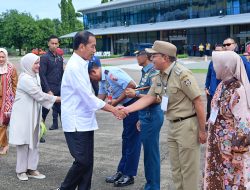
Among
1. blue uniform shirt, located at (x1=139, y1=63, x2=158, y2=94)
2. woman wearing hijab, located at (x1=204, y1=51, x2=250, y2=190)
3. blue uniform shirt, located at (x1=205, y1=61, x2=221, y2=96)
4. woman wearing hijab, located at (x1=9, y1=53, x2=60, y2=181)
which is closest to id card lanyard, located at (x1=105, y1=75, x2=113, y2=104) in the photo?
blue uniform shirt, located at (x1=139, y1=63, x2=158, y2=94)

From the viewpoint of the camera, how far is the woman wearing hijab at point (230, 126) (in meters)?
3.56

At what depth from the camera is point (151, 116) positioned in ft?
15.7

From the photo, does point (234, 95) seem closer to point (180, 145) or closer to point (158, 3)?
point (180, 145)

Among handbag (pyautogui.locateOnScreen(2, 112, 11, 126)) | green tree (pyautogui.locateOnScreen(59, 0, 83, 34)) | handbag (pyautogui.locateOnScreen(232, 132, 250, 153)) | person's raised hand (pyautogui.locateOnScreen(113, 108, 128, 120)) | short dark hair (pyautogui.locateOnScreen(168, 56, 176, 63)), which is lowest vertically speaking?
handbag (pyautogui.locateOnScreen(2, 112, 11, 126))

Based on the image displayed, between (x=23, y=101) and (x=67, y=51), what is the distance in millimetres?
67065

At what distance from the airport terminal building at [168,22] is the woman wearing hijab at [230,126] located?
37.6 metres

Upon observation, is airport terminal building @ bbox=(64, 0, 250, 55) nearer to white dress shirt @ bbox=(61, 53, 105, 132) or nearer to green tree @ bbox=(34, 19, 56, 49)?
green tree @ bbox=(34, 19, 56, 49)

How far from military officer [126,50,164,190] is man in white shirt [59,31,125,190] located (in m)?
0.58

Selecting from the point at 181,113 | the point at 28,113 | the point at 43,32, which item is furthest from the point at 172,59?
the point at 43,32

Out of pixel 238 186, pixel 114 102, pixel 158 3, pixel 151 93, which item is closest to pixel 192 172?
pixel 238 186

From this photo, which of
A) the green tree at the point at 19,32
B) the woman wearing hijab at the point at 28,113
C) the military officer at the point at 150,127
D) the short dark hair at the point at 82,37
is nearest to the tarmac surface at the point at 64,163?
the woman wearing hijab at the point at 28,113

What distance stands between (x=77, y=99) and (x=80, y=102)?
0.15 ft

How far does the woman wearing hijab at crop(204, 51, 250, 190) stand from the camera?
3.56m

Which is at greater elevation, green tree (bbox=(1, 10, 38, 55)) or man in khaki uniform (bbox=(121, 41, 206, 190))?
green tree (bbox=(1, 10, 38, 55))
